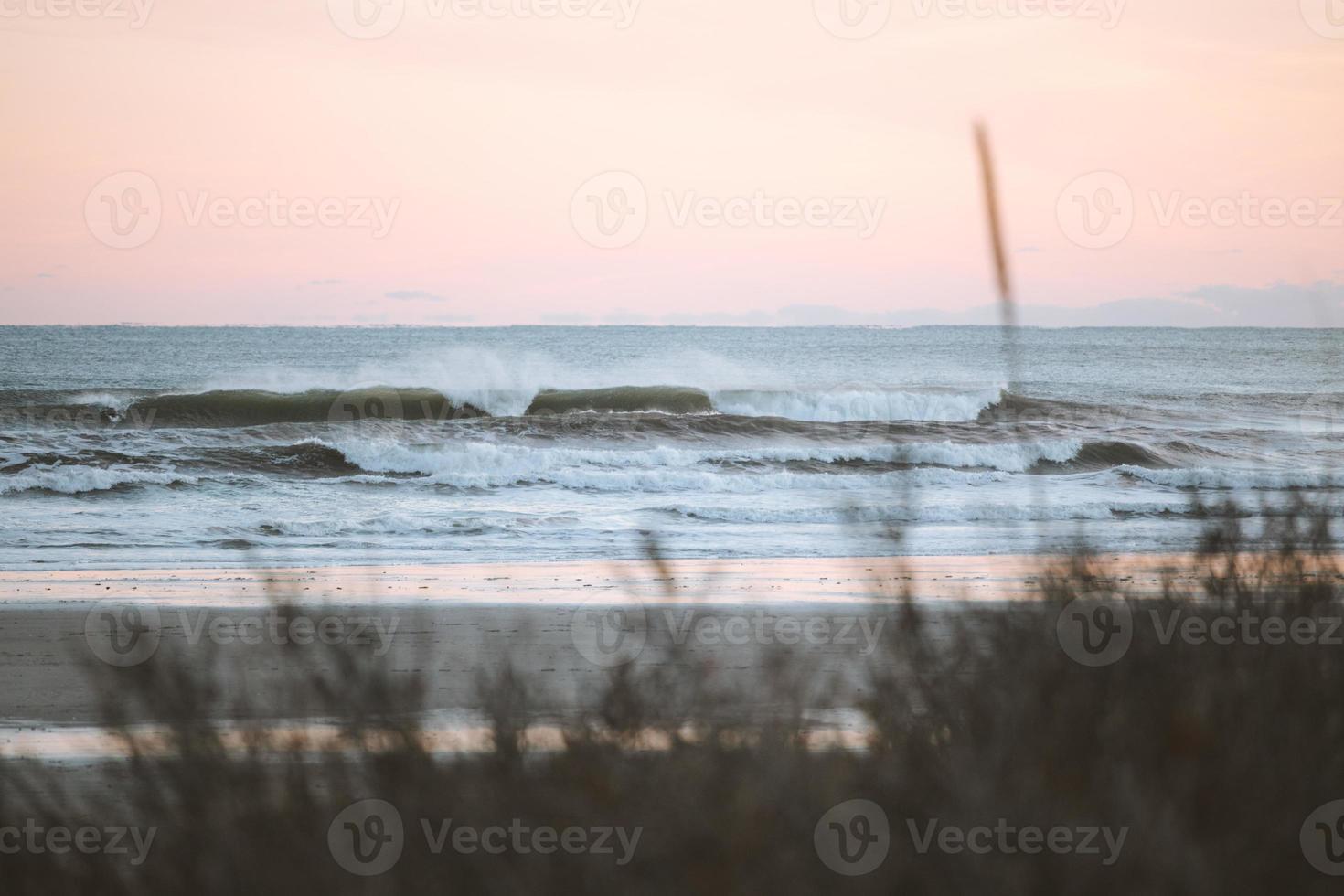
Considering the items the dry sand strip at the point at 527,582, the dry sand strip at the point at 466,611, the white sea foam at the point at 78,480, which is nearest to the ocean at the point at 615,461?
the white sea foam at the point at 78,480

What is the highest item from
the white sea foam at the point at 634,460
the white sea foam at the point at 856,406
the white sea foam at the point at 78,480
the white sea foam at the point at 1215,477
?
the white sea foam at the point at 856,406

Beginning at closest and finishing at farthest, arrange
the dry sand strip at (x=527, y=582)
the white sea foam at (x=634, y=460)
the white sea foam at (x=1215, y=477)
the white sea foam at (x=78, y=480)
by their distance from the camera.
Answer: the dry sand strip at (x=527, y=582), the white sea foam at (x=78, y=480), the white sea foam at (x=1215, y=477), the white sea foam at (x=634, y=460)

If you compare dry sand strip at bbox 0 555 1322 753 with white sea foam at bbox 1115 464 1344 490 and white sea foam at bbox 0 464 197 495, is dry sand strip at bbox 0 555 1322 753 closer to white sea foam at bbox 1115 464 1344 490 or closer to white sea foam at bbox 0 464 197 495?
white sea foam at bbox 0 464 197 495

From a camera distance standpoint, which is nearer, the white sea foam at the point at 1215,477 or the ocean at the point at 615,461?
the ocean at the point at 615,461

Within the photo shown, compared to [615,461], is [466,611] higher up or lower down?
lower down

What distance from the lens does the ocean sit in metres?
12.3

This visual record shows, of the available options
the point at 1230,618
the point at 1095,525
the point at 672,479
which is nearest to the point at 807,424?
the point at 672,479

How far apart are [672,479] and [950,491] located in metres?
4.46

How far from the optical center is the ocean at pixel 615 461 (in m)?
12.3

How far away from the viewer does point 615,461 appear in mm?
20781

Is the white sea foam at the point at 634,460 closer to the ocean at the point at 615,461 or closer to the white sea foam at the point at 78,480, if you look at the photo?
the ocean at the point at 615,461

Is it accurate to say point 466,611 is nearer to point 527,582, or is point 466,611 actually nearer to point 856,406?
point 527,582

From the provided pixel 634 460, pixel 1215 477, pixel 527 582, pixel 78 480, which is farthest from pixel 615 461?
pixel 527 582

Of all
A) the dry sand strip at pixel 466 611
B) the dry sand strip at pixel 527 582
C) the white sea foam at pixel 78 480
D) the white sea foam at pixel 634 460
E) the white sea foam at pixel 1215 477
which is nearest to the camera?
the dry sand strip at pixel 466 611
